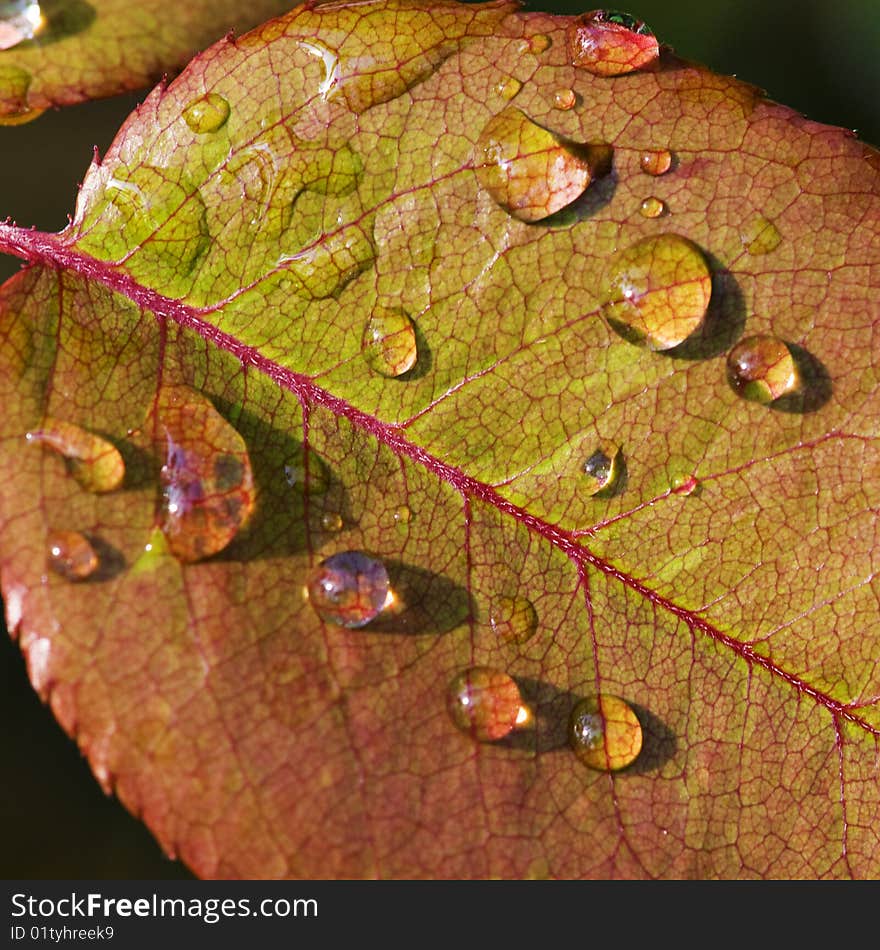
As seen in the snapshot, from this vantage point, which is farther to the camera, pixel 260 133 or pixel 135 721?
pixel 260 133

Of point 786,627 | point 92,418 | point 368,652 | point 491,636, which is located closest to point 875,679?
point 786,627

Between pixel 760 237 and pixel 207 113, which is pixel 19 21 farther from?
pixel 760 237

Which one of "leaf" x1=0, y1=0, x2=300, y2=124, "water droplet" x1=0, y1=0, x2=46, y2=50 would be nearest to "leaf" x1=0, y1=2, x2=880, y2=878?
"leaf" x1=0, y1=0, x2=300, y2=124

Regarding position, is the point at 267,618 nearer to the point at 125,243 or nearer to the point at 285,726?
the point at 285,726

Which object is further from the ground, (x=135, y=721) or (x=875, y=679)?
(x=135, y=721)

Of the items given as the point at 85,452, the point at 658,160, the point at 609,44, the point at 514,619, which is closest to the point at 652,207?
the point at 658,160

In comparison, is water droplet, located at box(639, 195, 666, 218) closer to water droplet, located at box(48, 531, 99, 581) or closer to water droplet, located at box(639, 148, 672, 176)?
water droplet, located at box(639, 148, 672, 176)
